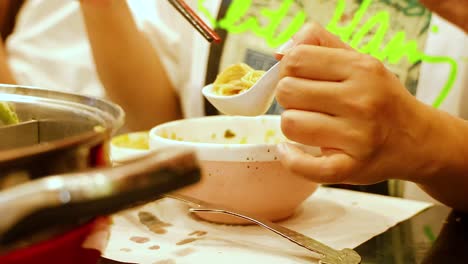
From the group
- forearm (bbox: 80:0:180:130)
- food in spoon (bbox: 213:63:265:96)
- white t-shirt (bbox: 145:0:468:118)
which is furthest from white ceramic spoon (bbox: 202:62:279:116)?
forearm (bbox: 80:0:180:130)

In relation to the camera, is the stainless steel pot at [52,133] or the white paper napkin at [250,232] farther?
the white paper napkin at [250,232]

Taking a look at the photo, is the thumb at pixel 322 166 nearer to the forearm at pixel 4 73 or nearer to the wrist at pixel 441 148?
the wrist at pixel 441 148

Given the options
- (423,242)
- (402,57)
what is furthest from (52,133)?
(402,57)

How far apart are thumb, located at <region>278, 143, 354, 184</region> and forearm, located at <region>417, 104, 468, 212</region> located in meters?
0.13

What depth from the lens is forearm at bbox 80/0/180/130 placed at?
1223 millimetres

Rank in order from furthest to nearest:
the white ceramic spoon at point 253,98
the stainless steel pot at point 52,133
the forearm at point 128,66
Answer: the forearm at point 128,66, the white ceramic spoon at point 253,98, the stainless steel pot at point 52,133

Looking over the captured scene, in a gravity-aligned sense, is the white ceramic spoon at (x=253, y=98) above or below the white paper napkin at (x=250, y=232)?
above

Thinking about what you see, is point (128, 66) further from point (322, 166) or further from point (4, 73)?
point (322, 166)

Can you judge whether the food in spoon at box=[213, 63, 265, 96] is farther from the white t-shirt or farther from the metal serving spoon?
the white t-shirt

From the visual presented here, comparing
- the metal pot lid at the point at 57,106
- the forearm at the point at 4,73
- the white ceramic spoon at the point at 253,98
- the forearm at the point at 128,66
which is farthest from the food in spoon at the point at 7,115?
the forearm at the point at 4,73

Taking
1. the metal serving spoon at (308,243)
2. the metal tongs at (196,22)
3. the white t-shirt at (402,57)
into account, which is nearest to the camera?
the metal serving spoon at (308,243)

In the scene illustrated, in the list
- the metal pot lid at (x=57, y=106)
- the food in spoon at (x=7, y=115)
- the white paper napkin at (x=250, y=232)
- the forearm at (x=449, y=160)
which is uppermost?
the metal pot lid at (x=57, y=106)

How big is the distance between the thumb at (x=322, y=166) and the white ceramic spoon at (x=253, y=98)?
0.11m

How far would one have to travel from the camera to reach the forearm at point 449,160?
739 millimetres
